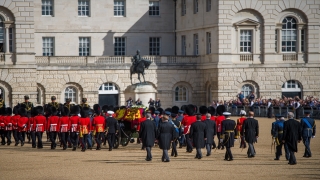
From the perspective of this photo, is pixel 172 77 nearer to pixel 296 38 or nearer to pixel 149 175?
pixel 296 38

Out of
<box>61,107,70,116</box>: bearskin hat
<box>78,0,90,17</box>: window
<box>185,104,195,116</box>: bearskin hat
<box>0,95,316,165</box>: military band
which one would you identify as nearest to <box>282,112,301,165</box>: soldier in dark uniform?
<box>0,95,316,165</box>: military band

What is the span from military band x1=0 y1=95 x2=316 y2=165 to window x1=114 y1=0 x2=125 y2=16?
24212 mm

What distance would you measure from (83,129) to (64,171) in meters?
6.81

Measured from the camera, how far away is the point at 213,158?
101 ft

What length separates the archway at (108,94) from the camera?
61.4 metres

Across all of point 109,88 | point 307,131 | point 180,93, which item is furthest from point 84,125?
point 180,93

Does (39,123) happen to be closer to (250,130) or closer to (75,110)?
(75,110)

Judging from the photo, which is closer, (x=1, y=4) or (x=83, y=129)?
(x=83, y=129)

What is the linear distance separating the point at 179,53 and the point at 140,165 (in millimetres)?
37326

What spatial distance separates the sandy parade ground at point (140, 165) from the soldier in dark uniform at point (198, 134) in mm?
477

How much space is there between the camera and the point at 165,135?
29.2m

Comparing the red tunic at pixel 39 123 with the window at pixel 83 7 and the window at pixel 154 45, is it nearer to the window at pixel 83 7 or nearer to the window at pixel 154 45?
the window at pixel 83 7

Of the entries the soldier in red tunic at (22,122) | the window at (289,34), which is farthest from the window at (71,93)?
the soldier in red tunic at (22,122)

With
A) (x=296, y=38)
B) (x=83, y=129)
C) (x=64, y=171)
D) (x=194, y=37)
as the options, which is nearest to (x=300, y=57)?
(x=296, y=38)
